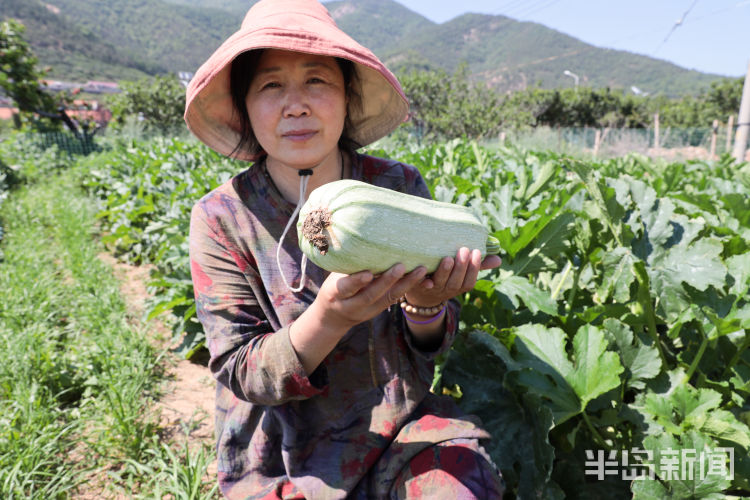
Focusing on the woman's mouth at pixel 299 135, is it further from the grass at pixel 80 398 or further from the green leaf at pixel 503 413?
the grass at pixel 80 398

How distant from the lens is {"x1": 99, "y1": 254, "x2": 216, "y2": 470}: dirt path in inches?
113

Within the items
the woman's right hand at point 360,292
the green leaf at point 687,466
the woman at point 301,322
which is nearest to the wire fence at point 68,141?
the woman at point 301,322

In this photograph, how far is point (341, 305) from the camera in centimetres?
132

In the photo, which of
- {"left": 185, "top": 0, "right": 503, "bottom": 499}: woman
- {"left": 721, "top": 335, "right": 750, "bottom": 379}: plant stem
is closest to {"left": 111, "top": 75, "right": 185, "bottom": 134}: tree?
{"left": 185, "top": 0, "right": 503, "bottom": 499}: woman

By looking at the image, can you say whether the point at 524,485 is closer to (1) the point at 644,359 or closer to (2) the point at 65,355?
(1) the point at 644,359

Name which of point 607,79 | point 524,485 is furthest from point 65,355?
point 607,79

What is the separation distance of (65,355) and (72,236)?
11.9 ft

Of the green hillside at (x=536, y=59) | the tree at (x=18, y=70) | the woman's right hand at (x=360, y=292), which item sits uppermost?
the green hillside at (x=536, y=59)

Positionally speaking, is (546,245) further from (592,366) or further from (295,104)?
(295,104)

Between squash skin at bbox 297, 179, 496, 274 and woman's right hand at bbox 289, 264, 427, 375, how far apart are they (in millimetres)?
37

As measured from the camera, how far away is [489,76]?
Answer: 142875mm

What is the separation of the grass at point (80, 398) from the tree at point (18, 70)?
53.4ft

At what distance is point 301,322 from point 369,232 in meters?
0.35

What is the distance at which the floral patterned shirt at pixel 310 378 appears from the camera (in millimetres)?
1607
